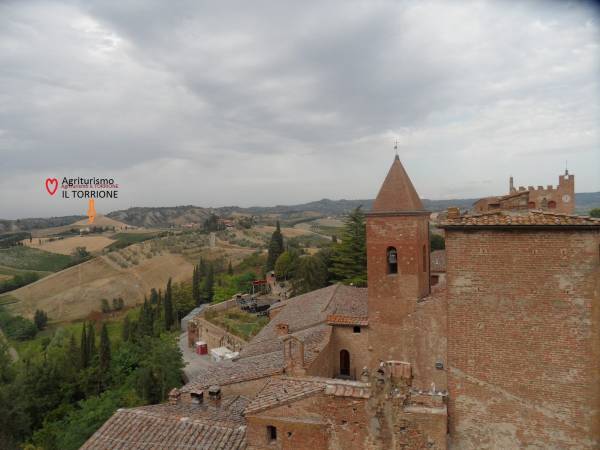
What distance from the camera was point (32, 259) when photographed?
3280 inches

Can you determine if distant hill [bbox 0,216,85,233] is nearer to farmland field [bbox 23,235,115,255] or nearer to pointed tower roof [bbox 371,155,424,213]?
farmland field [bbox 23,235,115,255]

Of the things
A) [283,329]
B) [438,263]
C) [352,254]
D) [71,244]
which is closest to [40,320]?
Result: [71,244]

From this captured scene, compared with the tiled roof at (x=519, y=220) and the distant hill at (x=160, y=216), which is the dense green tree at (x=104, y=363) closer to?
the tiled roof at (x=519, y=220)

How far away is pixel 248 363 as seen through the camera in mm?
16984

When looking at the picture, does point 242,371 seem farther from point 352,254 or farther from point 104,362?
point 104,362

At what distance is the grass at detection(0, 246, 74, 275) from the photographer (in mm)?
80312

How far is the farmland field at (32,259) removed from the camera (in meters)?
80.5

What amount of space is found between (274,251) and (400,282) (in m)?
37.4

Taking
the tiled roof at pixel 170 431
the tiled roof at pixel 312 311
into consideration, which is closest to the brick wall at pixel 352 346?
the tiled roof at pixel 312 311

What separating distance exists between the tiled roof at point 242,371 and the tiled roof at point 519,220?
899cm

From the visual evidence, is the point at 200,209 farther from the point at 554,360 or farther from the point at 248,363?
the point at 554,360

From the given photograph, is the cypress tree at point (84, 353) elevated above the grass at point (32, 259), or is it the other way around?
the grass at point (32, 259)

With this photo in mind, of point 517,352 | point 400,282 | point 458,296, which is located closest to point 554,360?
point 517,352

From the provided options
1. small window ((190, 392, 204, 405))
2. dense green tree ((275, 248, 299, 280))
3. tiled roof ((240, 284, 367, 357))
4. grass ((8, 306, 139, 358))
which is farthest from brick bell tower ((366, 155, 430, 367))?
grass ((8, 306, 139, 358))
